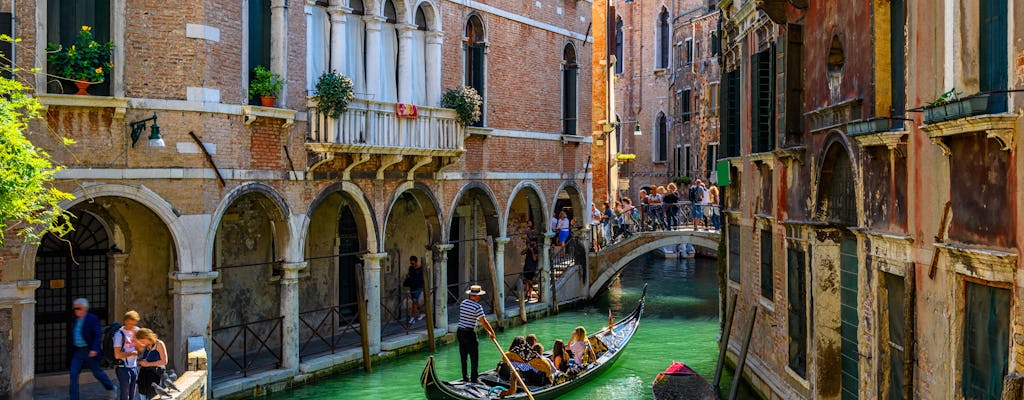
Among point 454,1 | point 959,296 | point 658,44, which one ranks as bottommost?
point 959,296

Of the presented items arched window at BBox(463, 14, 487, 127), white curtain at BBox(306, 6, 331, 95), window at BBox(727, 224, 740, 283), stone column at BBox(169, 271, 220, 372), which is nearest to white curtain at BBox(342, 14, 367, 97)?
white curtain at BBox(306, 6, 331, 95)

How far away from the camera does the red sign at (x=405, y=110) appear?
16294mm

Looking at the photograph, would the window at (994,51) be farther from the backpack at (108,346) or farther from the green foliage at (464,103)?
the green foliage at (464,103)

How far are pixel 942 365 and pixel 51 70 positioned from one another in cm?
970

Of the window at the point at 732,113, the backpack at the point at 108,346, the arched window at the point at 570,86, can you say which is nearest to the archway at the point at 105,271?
the backpack at the point at 108,346

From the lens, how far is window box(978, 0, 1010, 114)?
6691mm

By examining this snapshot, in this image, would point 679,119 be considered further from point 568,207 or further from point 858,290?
point 858,290

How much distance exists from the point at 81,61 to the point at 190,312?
3284mm

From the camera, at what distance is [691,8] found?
38344 millimetres

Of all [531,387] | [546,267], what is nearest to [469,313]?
[531,387]

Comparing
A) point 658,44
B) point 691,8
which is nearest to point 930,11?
point 691,8

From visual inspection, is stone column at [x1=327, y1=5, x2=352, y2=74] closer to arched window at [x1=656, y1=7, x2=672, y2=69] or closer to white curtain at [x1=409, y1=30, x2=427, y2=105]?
white curtain at [x1=409, y1=30, x2=427, y2=105]

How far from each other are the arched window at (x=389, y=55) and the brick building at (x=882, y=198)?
5.84 meters

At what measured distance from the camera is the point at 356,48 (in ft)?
53.5
